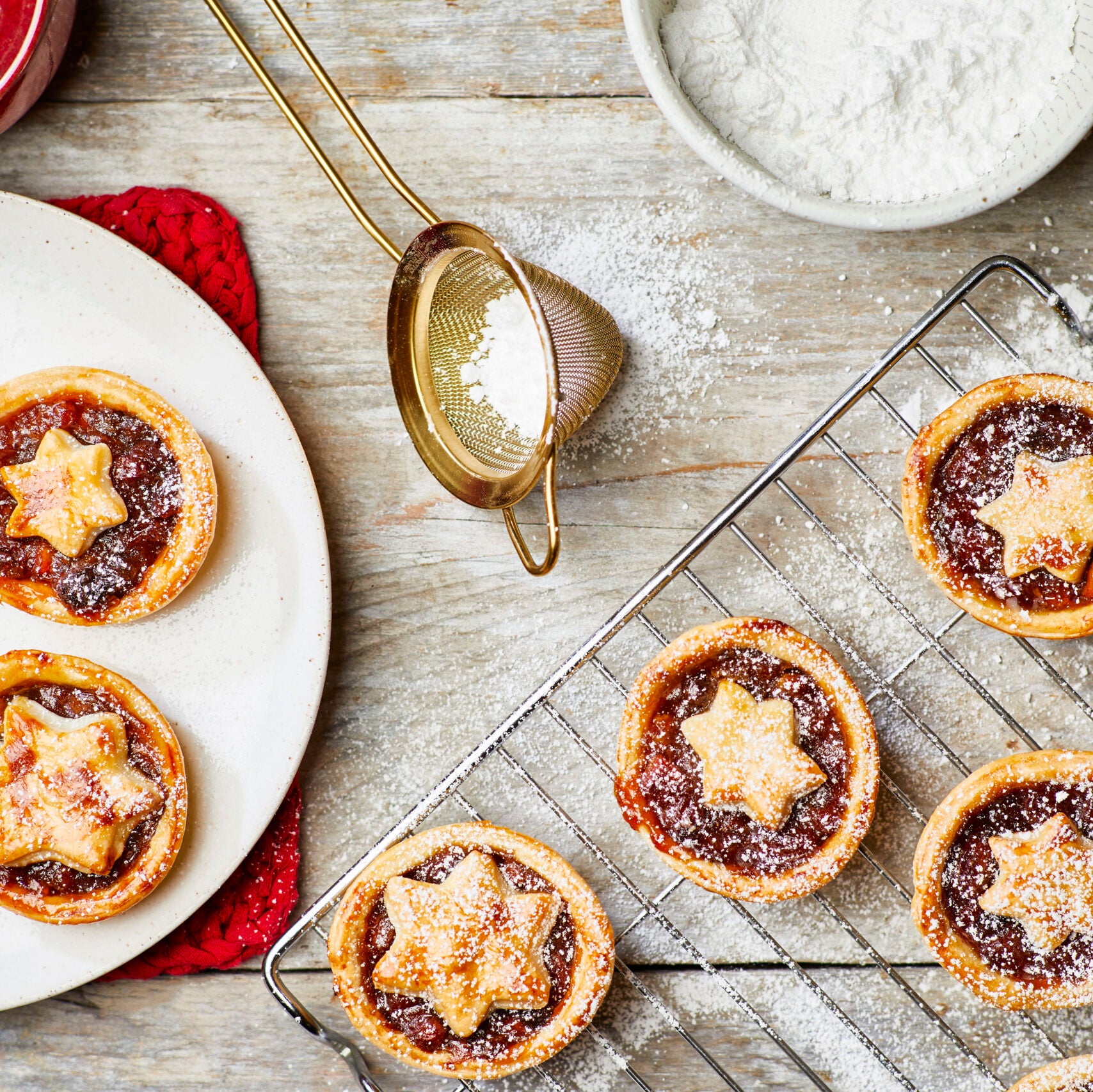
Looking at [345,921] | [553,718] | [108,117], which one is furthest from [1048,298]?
[108,117]

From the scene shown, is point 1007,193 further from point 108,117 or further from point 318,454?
point 108,117

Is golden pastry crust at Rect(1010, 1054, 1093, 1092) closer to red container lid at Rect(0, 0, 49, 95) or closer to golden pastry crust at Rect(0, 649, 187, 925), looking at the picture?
golden pastry crust at Rect(0, 649, 187, 925)

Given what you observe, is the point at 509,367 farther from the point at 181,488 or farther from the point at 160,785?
the point at 160,785

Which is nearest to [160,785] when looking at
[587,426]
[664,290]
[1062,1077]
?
[587,426]

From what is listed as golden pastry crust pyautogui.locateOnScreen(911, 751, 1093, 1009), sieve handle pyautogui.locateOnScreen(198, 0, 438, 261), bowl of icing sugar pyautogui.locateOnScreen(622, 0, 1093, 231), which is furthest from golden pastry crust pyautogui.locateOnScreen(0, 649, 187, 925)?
bowl of icing sugar pyautogui.locateOnScreen(622, 0, 1093, 231)

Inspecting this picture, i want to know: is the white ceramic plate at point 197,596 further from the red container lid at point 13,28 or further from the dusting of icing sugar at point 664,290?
the dusting of icing sugar at point 664,290

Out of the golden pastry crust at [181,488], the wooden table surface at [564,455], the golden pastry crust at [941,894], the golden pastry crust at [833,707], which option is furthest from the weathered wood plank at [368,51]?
the golden pastry crust at [941,894]
